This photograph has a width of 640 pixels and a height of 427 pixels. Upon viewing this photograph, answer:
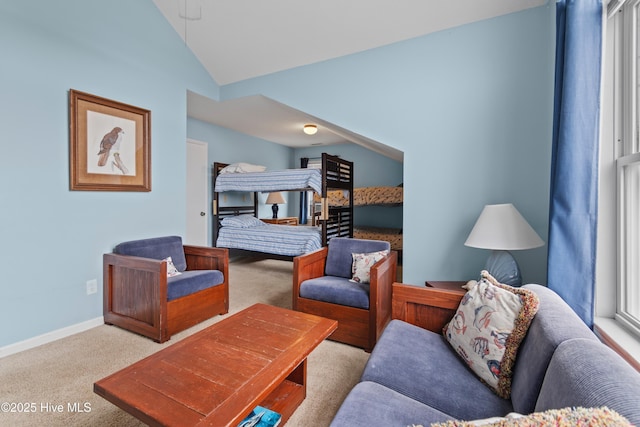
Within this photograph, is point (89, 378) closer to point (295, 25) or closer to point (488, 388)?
point (488, 388)

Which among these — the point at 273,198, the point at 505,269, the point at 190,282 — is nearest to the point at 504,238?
the point at 505,269

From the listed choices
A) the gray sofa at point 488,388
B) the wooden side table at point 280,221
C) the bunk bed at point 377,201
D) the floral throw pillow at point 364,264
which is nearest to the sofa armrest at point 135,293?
the floral throw pillow at point 364,264

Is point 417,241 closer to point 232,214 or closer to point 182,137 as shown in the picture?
point 182,137

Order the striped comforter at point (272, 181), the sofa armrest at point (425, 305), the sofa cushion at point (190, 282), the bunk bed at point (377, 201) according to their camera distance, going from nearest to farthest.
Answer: the sofa armrest at point (425, 305)
the sofa cushion at point (190, 282)
the striped comforter at point (272, 181)
the bunk bed at point (377, 201)

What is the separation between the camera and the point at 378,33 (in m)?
2.86

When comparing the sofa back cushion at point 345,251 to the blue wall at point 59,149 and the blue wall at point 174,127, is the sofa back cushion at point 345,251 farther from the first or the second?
the blue wall at point 59,149

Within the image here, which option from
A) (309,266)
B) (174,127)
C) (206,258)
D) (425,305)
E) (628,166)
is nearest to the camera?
(628,166)

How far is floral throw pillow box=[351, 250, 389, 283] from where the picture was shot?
240 cm

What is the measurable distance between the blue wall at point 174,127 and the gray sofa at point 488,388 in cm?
142

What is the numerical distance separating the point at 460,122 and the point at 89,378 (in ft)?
11.0

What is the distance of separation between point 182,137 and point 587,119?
3445 millimetres

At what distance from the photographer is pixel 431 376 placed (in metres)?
1.20

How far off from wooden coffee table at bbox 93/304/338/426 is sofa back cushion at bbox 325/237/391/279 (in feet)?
3.24

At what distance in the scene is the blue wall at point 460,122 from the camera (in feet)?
7.89
